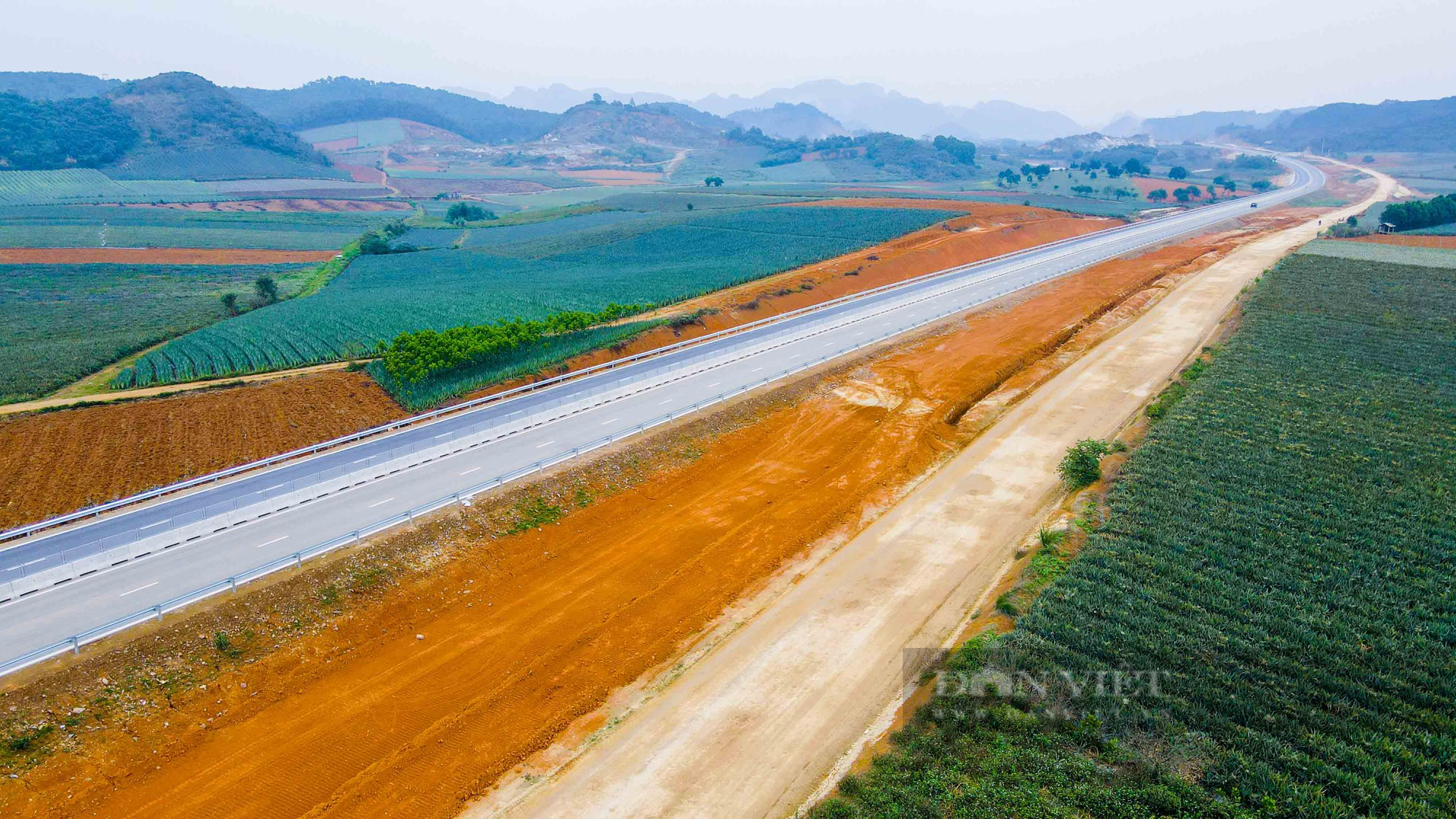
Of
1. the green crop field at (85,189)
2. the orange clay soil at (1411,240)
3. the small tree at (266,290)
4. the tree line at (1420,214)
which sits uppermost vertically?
the green crop field at (85,189)

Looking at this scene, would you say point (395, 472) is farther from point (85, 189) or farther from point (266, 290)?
point (85, 189)

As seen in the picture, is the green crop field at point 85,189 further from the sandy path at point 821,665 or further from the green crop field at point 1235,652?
the green crop field at point 1235,652

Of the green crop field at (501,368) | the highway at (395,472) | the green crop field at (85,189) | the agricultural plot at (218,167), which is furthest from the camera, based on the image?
the agricultural plot at (218,167)

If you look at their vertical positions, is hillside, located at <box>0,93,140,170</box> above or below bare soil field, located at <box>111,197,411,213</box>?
above

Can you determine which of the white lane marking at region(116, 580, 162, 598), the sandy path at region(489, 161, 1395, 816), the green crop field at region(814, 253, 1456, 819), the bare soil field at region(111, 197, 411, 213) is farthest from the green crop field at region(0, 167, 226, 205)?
the green crop field at region(814, 253, 1456, 819)

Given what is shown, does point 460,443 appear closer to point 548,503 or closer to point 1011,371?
point 548,503

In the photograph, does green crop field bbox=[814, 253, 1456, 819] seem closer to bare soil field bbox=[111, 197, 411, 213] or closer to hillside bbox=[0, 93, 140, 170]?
bare soil field bbox=[111, 197, 411, 213]

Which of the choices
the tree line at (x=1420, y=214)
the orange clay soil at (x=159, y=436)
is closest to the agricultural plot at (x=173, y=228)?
the orange clay soil at (x=159, y=436)

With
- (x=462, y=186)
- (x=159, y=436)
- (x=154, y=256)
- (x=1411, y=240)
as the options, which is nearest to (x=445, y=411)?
(x=159, y=436)
